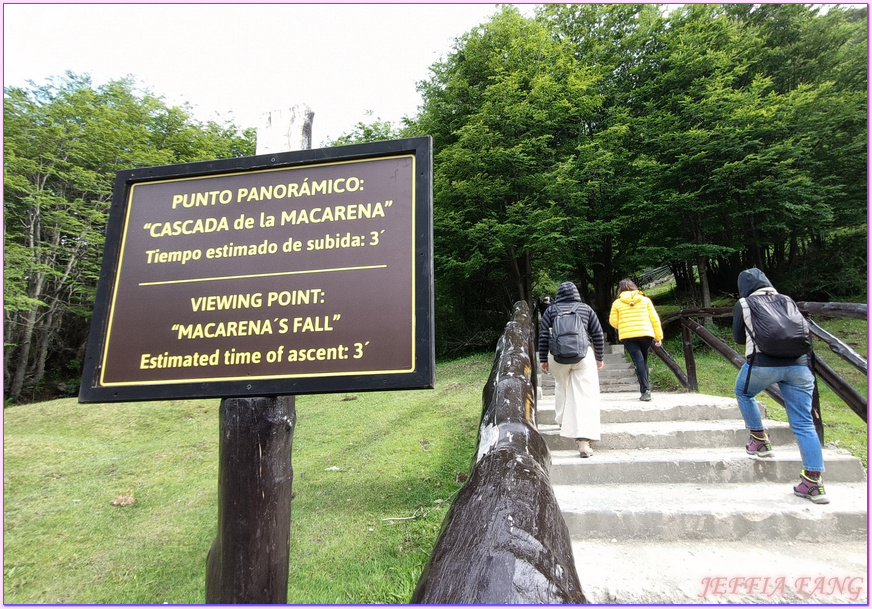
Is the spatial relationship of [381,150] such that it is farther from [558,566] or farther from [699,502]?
[699,502]

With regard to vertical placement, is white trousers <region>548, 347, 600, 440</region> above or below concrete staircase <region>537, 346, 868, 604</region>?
above

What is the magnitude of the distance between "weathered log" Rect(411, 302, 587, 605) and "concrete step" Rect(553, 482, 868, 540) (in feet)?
3.16

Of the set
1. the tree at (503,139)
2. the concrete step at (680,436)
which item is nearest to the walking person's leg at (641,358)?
the concrete step at (680,436)

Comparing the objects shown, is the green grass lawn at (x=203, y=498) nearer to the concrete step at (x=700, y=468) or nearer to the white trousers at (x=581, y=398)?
the concrete step at (x=700, y=468)

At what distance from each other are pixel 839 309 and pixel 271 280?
4.27m

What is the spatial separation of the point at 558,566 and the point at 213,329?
5.23 ft

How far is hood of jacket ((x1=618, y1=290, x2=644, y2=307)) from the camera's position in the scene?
5.52 m

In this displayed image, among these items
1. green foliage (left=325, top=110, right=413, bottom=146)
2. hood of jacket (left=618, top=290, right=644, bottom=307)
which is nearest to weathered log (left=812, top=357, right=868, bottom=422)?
hood of jacket (left=618, top=290, right=644, bottom=307)

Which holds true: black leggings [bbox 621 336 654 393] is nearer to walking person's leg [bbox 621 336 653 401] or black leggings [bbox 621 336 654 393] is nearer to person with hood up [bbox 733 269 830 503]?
walking person's leg [bbox 621 336 653 401]

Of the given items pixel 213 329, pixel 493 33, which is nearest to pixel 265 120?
pixel 213 329

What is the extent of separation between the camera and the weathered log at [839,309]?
315 centimetres

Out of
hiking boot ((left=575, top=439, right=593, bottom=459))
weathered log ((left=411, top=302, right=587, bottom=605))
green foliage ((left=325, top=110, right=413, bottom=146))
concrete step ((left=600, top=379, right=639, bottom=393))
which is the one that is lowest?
hiking boot ((left=575, top=439, right=593, bottom=459))

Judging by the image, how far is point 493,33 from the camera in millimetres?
13375

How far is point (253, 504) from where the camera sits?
168cm
